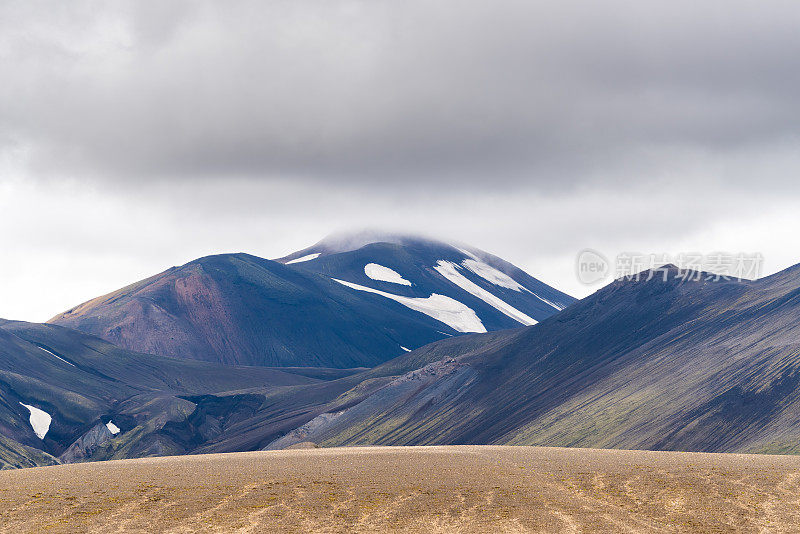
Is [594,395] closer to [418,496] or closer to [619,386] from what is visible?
[619,386]

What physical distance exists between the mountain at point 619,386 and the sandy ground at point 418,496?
39.4 metres

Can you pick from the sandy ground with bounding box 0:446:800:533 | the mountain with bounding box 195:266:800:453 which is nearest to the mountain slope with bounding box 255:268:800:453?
the mountain with bounding box 195:266:800:453

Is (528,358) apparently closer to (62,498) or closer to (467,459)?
(467,459)

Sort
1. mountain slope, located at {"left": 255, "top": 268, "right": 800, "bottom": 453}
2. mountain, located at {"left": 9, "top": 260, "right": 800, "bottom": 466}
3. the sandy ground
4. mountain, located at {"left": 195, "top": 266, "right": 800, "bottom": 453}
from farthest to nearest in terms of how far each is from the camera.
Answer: mountain, located at {"left": 9, "top": 260, "right": 800, "bottom": 466}, mountain, located at {"left": 195, "top": 266, "right": 800, "bottom": 453}, mountain slope, located at {"left": 255, "top": 268, "right": 800, "bottom": 453}, the sandy ground

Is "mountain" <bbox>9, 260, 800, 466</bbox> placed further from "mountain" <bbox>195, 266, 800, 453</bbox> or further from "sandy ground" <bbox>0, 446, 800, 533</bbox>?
"sandy ground" <bbox>0, 446, 800, 533</bbox>

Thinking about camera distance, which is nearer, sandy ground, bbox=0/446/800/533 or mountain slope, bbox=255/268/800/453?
sandy ground, bbox=0/446/800/533

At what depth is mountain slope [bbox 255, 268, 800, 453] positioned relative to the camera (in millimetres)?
105625

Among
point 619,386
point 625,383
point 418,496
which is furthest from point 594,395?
point 418,496

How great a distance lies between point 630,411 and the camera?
11944 centimetres

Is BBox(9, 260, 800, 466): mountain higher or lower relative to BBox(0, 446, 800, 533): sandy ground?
lower

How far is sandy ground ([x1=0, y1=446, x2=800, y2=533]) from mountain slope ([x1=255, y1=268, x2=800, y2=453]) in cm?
4010

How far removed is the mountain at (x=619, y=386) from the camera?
10600 cm

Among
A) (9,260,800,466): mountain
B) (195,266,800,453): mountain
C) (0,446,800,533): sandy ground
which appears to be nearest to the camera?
(0,446,800,533): sandy ground

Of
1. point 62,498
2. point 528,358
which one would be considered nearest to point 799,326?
point 528,358
